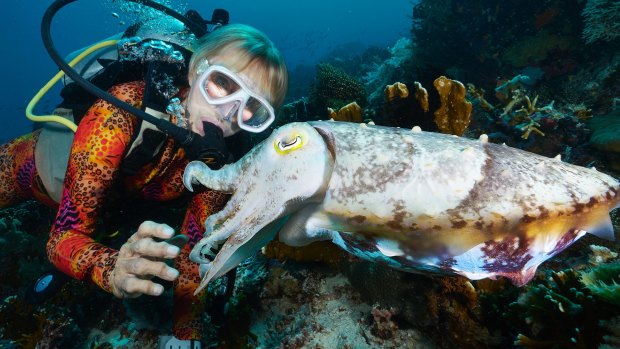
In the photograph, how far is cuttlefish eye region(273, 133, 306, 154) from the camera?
64.2 inches

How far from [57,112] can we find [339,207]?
3.34 metres

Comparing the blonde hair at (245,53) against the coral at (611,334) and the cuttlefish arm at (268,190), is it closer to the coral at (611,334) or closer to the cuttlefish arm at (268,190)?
the cuttlefish arm at (268,190)

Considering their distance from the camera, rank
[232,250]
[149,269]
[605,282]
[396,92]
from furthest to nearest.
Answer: [396,92]
[605,282]
[149,269]
[232,250]

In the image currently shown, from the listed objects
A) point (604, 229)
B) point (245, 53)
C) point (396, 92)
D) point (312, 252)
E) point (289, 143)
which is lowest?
point (312, 252)

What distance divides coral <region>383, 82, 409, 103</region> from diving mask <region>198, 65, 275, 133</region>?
73.5 inches

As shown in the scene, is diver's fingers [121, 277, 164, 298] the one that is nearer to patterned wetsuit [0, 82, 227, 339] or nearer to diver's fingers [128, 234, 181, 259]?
diver's fingers [128, 234, 181, 259]

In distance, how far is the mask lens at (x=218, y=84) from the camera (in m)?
3.12

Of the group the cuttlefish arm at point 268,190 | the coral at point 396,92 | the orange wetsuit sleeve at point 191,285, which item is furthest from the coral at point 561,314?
the orange wetsuit sleeve at point 191,285

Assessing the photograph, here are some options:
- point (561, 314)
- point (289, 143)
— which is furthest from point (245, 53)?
point (561, 314)

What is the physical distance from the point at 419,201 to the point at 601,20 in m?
8.47

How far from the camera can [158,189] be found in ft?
12.1

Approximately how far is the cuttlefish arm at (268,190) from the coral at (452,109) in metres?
2.76

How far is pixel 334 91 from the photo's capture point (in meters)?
8.36

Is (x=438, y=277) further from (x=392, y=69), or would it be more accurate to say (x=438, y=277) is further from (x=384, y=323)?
(x=392, y=69)
